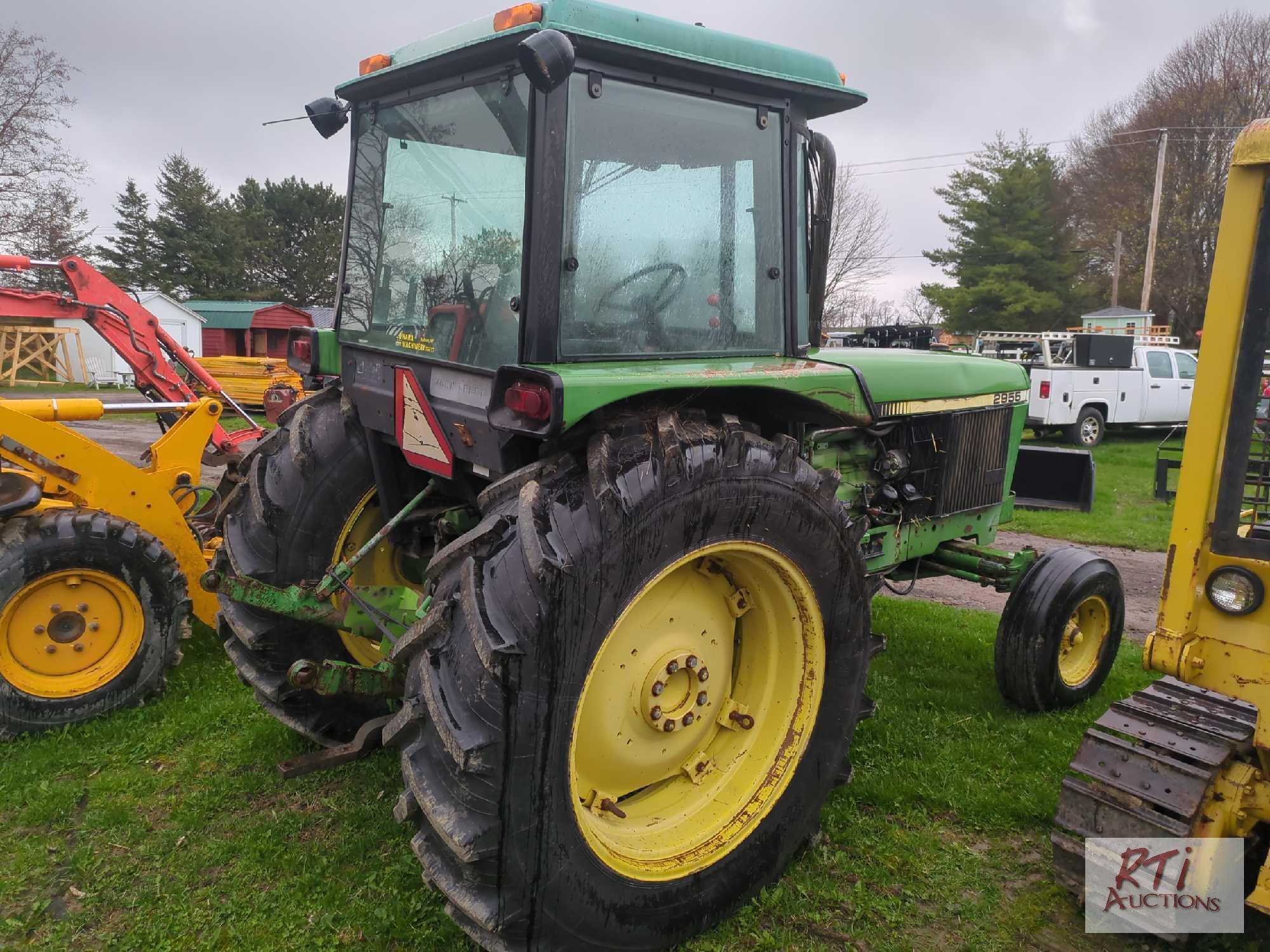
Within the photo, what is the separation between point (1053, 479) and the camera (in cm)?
556

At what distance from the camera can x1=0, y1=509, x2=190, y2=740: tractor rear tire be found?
3.81 meters

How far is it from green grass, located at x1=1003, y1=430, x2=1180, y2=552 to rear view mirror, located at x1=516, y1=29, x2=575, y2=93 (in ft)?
19.8

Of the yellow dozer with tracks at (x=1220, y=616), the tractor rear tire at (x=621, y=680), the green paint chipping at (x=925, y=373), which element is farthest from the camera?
the green paint chipping at (x=925, y=373)

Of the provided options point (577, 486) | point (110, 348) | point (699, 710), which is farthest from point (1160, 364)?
point (110, 348)

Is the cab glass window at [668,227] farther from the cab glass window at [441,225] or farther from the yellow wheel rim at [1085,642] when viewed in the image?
the yellow wheel rim at [1085,642]

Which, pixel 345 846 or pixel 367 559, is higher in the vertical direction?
pixel 367 559

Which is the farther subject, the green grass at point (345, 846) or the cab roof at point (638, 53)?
the green grass at point (345, 846)

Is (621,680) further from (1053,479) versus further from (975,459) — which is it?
(1053,479)

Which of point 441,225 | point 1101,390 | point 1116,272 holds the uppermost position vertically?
point 1116,272

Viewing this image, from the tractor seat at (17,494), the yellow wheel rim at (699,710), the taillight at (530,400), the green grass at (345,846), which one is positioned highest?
the taillight at (530,400)

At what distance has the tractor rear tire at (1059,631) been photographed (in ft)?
13.0

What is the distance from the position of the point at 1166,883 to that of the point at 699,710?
1.38 m

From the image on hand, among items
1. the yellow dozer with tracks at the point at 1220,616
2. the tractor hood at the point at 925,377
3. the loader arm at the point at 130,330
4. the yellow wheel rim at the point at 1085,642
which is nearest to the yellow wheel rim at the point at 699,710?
the yellow dozer with tracks at the point at 1220,616

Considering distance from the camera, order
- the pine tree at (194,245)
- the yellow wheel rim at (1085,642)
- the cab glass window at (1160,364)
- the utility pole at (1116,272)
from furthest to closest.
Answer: the pine tree at (194,245)
the utility pole at (1116,272)
the cab glass window at (1160,364)
the yellow wheel rim at (1085,642)
